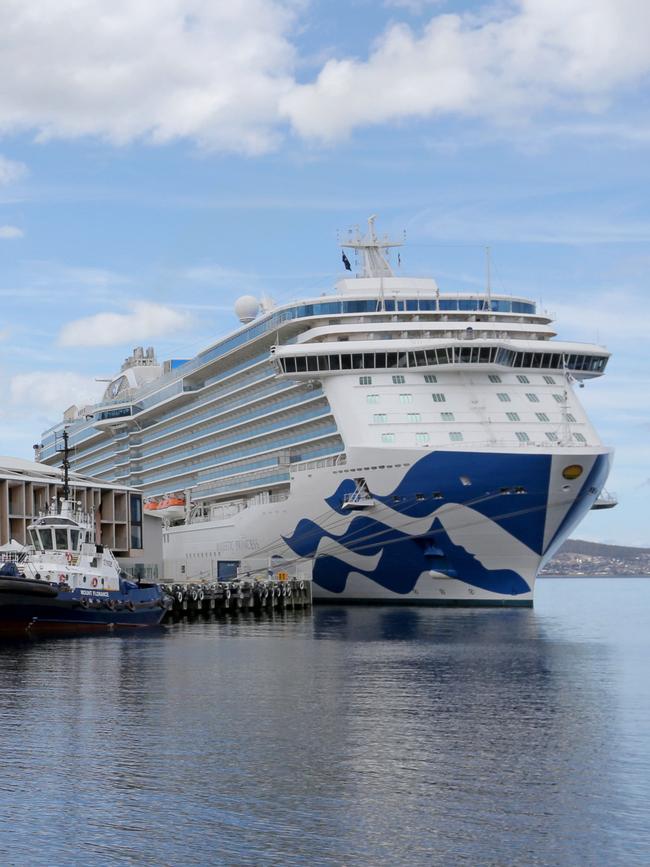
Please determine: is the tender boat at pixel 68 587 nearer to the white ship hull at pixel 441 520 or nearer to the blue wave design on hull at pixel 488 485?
the white ship hull at pixel 441 520

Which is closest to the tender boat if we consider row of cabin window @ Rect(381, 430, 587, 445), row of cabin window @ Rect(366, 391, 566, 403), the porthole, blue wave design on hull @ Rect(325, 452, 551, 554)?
blue wave design on hull @ Rect(325, 452, 551, 554)

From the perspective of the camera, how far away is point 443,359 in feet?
165

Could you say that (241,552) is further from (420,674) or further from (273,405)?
(420,674)

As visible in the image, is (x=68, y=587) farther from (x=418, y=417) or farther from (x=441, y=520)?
(x=418, y=417)

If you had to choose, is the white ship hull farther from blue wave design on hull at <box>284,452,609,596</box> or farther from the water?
the water

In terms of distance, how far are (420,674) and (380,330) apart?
25.6 meters

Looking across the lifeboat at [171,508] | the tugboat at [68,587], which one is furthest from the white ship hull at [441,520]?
the lifeboat at [171,508]

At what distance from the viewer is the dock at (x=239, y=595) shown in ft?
184

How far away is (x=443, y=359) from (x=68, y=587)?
697 inches

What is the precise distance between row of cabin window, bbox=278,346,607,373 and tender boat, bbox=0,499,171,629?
11.8 m

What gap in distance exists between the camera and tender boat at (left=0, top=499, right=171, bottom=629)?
132ft

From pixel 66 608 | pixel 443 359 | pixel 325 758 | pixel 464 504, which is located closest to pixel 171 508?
pixel 443 359

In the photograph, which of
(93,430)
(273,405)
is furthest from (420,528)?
(93,430)

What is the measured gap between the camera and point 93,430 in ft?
297
